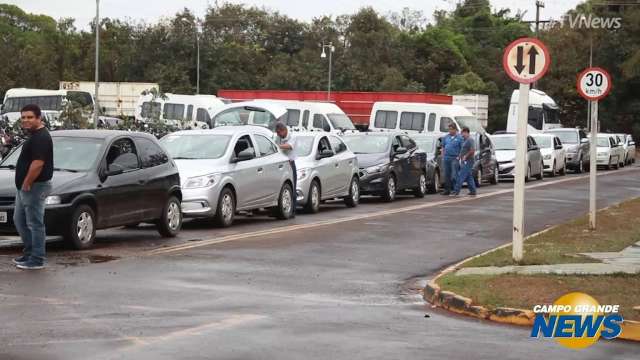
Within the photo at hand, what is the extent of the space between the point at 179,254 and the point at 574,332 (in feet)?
21.4

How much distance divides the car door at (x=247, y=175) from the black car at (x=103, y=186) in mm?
1992

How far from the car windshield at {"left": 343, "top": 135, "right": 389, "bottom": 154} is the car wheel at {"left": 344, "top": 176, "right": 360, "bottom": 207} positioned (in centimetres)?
206

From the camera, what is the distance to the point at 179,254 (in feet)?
46.8

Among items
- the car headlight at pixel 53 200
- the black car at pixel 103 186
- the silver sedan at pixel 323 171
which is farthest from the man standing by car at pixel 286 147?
the car headlight at pixel 53 200

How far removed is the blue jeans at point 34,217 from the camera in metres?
12.5

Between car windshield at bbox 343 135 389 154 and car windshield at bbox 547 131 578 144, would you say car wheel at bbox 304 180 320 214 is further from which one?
car windshield at bbox 547 131 578 144

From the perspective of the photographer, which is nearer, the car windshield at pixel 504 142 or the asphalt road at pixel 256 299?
the asphalt road at pixel 256 299

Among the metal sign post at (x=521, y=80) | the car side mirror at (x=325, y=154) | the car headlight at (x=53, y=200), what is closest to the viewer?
the metal sign post at (x=521, y=80)

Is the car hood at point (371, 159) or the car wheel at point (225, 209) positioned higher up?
the car hood at point (371, 159)

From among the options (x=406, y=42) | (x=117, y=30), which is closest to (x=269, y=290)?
(x=117, y=30)

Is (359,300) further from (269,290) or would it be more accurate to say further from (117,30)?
(117,30)

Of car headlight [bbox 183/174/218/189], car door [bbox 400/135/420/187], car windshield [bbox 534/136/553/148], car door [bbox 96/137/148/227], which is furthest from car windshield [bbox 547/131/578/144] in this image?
car door [bbox 96/137/148/227]

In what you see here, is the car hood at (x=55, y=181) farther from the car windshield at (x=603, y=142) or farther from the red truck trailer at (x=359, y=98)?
the car windshield at (x=603, y=142)

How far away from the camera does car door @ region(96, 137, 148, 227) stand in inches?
588
